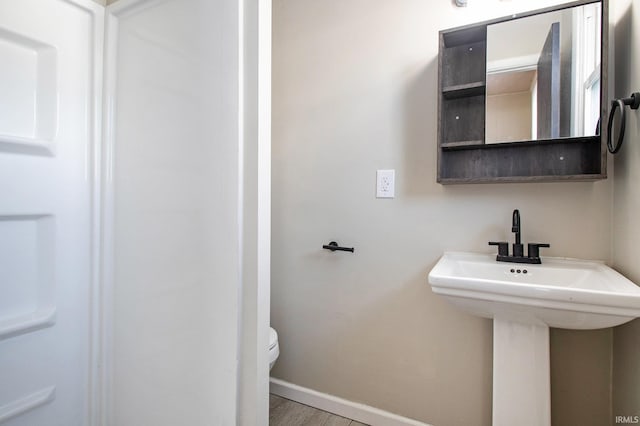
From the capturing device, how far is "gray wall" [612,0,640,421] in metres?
1.00

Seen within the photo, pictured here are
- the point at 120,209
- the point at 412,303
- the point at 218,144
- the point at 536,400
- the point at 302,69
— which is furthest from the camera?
the point at 302,69

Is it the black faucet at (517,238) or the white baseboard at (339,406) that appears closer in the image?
the black faucet at (517,238)

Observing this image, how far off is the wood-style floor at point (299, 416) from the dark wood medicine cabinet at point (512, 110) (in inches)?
51.3

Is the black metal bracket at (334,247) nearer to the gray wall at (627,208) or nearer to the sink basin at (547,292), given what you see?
the sink basin at (547,292)

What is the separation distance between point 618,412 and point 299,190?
160 centimetres

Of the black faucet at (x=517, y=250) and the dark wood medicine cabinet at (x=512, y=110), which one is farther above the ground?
the dark wood medicine cabinet at (x=512, y=110)

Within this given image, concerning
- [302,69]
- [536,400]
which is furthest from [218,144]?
[536,400]

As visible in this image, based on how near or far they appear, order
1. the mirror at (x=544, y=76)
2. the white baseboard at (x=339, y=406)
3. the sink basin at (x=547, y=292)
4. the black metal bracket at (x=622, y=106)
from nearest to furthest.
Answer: the sink basin at (x=547, y=292)
the black metal bracket at (x=622, y=106)
the mirror at (x=544, y=76)
the white baseboard at (x=339, y=406)

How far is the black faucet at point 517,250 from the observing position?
4.03 ft

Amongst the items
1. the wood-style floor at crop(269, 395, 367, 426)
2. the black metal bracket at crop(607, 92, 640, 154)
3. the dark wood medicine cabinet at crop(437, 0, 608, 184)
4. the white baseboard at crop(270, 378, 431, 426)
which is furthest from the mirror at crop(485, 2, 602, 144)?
the wood-style floor at crop(269, 395, 367, 426)

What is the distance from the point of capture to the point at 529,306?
915 millimetres

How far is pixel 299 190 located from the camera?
1.78 m

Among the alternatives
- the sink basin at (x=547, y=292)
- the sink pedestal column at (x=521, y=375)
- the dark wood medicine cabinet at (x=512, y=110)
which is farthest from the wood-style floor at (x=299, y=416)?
the dark wood medicine cabinet at (x=512, y=110)

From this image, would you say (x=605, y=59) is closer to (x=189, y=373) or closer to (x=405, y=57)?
(x=405, y=57)
